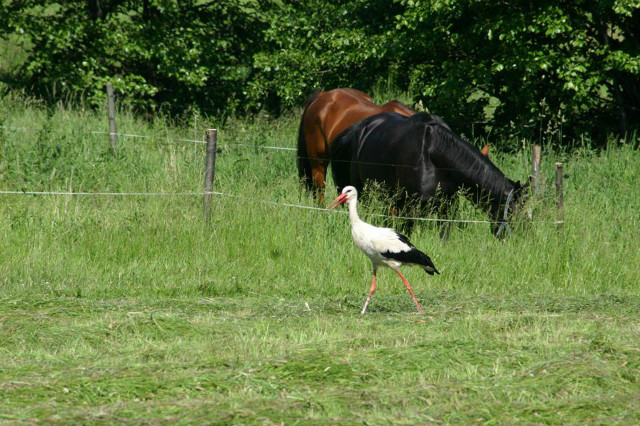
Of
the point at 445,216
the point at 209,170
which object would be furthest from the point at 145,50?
the point at 445,216

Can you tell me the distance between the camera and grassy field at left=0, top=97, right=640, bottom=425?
5.07 metres

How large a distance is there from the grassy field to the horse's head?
15cm

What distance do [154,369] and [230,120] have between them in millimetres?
11547

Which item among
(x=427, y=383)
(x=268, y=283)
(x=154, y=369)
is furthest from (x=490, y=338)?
(x=268, y=283)

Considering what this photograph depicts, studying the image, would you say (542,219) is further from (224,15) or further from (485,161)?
(224,15)

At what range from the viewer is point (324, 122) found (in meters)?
13.3

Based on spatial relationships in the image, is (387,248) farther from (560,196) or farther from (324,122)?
(324,122)

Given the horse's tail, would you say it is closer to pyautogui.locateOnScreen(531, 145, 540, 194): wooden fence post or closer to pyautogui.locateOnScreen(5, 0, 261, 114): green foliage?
pyautogui.locateOnScreen(531, 145, 540, 194): wooden fence post

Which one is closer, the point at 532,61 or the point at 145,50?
the point at 532,61

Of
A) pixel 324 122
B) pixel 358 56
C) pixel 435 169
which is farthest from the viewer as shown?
pixel 358 56

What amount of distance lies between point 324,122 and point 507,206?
3.86m

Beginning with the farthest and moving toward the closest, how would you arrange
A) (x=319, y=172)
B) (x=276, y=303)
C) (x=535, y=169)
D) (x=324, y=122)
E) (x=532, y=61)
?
(x=319, y=172) < (x=324, y=122) < (x=532, y=61) < (x=535, y=169) < (x=276, y=303)

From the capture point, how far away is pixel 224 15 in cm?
1811

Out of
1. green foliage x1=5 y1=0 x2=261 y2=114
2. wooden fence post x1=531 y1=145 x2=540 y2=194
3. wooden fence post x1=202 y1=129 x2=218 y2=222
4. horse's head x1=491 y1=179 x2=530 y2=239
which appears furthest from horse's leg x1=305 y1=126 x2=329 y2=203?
green foliage x1=5 y1=0 x2=261 y2=114
